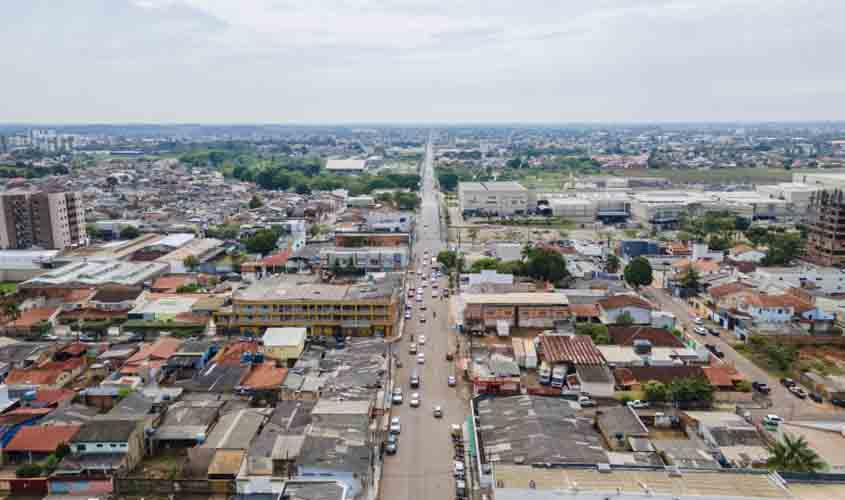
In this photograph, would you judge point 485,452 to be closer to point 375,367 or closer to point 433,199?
point 375,367

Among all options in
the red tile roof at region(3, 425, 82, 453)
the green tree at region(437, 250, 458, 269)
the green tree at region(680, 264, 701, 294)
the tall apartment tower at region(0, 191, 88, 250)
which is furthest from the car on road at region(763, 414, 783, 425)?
the tall apartment tower at region(0, 191, 88, 250)

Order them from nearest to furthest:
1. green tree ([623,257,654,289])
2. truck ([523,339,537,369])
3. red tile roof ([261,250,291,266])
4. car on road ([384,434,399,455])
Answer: car on road ([384,434,399,455]), truck ([523,339,537,369]), green tree ([623,257,654,289]), red tile roof ([261,250,291,266])

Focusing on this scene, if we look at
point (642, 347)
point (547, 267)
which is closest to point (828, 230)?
point (547, 267)

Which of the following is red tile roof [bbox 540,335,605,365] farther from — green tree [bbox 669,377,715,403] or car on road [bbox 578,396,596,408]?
green tree [bbox 669,377,715,403]

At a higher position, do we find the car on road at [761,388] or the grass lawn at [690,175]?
the grass lawn at [690,175]

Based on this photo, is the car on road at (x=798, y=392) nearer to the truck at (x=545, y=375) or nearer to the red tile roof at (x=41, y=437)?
the truck at (x=545, y=375)

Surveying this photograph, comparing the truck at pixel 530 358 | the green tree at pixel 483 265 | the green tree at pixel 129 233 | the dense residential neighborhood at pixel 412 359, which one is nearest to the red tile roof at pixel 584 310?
the dense residential neighborhood at pixel 412 359
